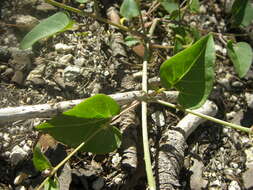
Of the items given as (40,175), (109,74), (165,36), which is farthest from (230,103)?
(40,175)

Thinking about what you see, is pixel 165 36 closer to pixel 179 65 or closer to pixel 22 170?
pixel 179 65

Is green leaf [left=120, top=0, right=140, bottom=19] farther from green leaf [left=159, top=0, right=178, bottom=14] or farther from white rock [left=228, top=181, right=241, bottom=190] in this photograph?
white rock [left=228, top=181, right=241, bottom=190]

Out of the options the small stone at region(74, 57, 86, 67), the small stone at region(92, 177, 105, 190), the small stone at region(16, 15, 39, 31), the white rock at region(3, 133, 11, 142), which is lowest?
the small stone at region(92, 177, 105, 190)

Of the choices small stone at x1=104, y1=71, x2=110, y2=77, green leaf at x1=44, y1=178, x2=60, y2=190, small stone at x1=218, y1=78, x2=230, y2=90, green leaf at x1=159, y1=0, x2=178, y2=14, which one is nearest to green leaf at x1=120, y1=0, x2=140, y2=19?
green leaf at x1=159, y1=0, x2=178, y2=14

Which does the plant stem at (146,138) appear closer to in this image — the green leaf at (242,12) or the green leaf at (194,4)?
the green leaf at (194,4)

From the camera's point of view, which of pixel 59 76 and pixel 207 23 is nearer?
pixel 59 76

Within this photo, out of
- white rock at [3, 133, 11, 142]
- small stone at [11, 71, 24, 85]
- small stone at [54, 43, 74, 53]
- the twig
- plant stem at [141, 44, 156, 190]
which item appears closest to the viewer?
plant stem at [141, 44, 156, 190]

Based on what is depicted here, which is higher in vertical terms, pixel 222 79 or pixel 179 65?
pixel 179 65
